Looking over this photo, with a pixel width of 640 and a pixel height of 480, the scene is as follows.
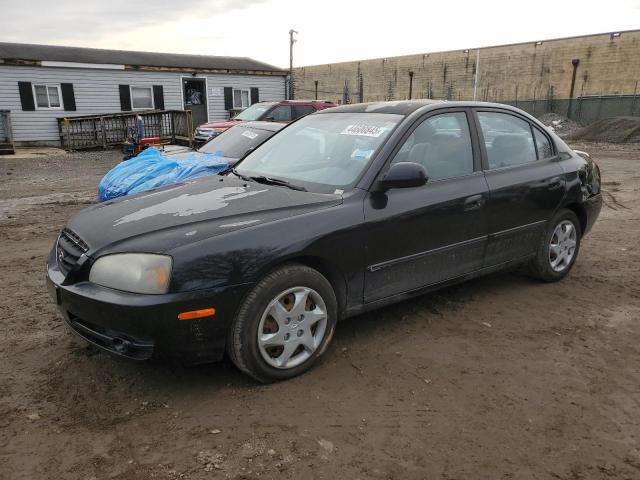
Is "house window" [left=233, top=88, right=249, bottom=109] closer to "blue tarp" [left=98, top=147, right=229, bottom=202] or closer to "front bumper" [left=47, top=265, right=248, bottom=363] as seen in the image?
"blue tarp" [left=98, top=147, right=229, bottom=202]

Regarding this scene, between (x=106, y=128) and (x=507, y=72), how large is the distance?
25676 mm

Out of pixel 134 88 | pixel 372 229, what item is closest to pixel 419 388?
pixel 372 229

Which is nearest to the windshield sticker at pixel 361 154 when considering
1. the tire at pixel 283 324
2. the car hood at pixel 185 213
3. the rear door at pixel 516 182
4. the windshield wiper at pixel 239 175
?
the car hood at pixel 185 213

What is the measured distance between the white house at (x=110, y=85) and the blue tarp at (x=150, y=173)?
52.6 ft

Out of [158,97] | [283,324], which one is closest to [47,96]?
[158,97]

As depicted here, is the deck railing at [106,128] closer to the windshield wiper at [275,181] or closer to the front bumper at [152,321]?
the windshield wiper at [275,181]

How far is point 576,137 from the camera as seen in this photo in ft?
70.7

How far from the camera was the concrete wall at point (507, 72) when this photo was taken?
28344 mm

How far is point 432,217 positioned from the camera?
142 inches

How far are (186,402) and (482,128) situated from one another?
121 inches

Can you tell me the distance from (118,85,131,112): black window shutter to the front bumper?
20550 millimetres

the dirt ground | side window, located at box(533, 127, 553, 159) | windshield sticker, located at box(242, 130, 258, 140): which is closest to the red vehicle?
windshield sticker, located at box(242, 130, 258, 140)

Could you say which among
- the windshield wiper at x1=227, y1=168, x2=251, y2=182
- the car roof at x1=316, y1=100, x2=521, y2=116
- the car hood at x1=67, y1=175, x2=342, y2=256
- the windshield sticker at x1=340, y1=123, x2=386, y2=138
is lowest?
the car hood at x1=67, y1=175, x2=342, y2=256

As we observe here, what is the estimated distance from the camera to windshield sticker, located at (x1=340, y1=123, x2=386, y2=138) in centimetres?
370
